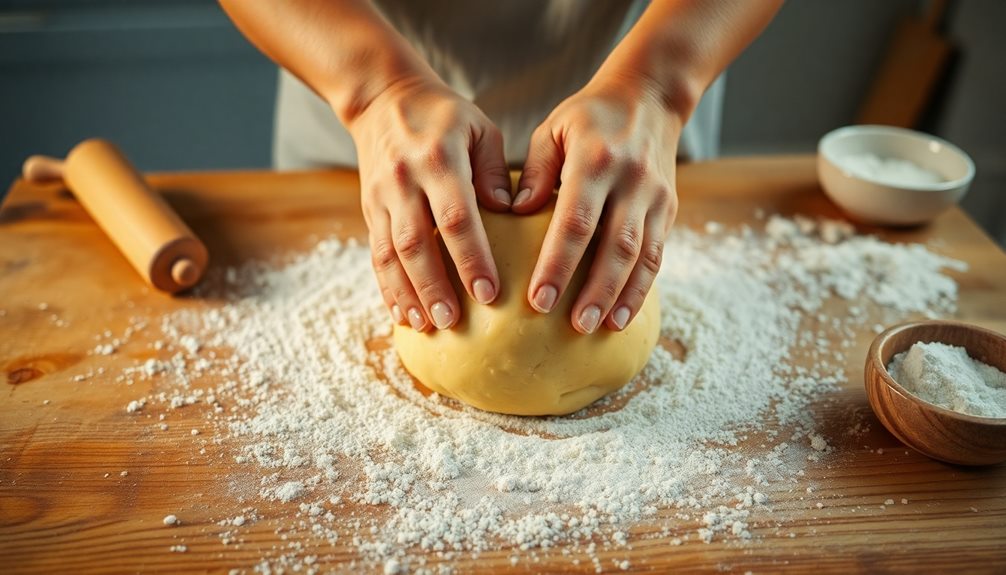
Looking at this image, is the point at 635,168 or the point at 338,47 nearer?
the point at 635,168

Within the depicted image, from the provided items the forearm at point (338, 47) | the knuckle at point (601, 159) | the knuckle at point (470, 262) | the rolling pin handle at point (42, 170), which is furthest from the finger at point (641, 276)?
the rolling pin handle at point (42, 170)

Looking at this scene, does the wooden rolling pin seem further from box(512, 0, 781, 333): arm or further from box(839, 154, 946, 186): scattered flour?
box(839, 154, 946, 186): scattered flour

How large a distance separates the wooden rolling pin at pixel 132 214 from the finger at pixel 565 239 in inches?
28.0

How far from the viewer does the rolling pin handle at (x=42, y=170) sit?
5.84 ft

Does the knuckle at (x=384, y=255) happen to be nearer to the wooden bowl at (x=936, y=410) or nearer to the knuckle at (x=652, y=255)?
the knuckle at (x=652, y=255)

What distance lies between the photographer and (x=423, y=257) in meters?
1.18

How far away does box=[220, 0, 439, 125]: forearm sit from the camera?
134 cm

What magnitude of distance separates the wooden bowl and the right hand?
1.85 feet

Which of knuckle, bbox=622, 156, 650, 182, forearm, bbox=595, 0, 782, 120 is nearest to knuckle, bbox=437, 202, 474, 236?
knuckle, bbox=622, 156, 650, 182

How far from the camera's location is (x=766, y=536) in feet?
3.47

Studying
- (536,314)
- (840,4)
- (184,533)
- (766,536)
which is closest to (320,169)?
(536,314)

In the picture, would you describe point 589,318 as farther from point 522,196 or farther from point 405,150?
point 405,150

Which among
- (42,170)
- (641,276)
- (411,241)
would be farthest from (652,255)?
(42,170)

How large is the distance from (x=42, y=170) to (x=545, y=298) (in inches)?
48.9
